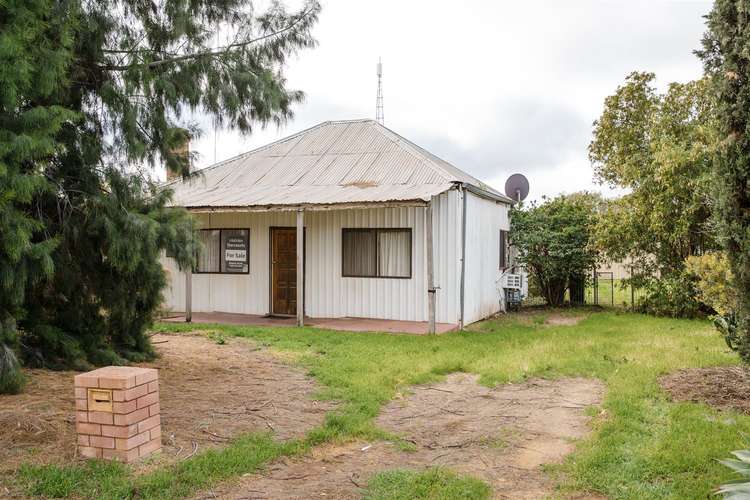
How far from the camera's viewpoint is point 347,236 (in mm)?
12906

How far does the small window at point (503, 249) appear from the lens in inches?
613

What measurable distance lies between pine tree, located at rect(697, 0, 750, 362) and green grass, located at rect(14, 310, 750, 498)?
1085 mm

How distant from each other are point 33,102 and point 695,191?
1195 centimetres

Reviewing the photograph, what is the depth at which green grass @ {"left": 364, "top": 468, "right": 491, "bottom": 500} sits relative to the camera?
3.76 metres

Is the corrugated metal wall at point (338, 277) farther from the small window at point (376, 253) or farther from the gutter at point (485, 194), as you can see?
the gutter at point (485, 194)

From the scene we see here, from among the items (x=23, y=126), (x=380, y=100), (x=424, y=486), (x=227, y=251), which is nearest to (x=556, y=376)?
(x=424, y=486)

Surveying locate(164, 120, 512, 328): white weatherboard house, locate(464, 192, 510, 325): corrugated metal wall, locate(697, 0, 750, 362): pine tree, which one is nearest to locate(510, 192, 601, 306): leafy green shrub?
locate(464, 192, 510, 325): corrugated metal wall

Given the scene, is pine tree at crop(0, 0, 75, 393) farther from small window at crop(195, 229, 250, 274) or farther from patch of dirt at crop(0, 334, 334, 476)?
small window at crop(195, 229, 250, 274)

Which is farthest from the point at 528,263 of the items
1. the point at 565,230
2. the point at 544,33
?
the point at 544,33

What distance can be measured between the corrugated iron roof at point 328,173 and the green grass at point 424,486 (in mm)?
6608

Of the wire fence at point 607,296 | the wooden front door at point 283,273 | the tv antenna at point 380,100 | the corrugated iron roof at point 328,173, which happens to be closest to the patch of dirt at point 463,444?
the corrugated iron roof at point 328,173

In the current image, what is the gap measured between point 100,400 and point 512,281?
12.3m

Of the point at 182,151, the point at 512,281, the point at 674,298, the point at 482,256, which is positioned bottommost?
the point at 674,298

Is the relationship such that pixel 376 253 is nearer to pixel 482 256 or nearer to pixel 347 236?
pixel 347 236
